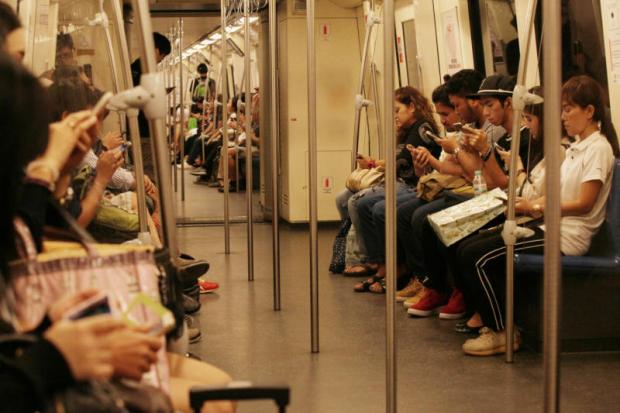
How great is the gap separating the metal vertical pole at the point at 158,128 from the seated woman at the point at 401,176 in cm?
447

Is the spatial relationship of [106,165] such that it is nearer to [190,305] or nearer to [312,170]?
[312,170]

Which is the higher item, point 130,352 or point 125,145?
point 125,145

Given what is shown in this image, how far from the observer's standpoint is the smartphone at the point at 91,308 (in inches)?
77.7

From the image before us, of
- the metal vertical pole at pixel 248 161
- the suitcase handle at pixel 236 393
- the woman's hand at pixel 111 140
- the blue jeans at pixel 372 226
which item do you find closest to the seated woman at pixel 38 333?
the suitcase handle at pixel 236 393

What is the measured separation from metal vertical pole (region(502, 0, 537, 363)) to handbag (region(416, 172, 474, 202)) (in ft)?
3.96

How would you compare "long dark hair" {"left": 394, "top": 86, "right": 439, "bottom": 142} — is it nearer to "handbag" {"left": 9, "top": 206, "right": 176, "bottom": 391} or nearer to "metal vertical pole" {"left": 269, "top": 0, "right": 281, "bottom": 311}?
"metal vertical pole" {"left": 269, "top": 0, "right": 281, "bottom": 311}

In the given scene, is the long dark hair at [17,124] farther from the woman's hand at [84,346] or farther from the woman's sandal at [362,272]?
the woman's sandal at [362,272]

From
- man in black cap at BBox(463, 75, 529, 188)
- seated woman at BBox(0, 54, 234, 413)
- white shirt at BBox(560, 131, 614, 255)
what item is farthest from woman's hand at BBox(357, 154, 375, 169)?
seated woman at BBox(0, 54, 234, 413)

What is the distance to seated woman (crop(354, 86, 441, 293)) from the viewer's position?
287 inches

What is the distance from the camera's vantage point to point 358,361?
A: 5293 millimetres

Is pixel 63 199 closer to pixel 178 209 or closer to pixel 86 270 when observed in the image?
pixel 86 270

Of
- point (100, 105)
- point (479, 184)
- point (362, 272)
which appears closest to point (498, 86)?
point (479, 184)

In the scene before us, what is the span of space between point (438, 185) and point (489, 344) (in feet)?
4.85

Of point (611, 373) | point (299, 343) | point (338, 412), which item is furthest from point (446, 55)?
point (338, 412)
